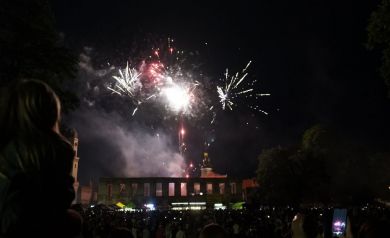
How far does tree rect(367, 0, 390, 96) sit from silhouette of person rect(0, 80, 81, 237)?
823 inches

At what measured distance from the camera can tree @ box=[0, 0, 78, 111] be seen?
19.3 m

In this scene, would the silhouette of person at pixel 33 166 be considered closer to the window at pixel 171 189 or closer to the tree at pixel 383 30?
the tree at pixel 383 30

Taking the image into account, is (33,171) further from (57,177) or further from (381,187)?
(381,187)

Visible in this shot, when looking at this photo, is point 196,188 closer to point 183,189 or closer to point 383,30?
point 183,189

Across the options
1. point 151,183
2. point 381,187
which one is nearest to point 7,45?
point 381,187

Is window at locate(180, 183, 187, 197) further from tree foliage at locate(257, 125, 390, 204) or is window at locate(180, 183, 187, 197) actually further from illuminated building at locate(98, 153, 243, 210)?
tree foliage at locate(257, 125, 390, 204)

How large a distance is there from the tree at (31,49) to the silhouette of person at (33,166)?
59.8 feet

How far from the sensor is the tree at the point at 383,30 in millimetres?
19828

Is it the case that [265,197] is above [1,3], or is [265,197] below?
below

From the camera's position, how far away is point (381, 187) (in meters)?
56.2

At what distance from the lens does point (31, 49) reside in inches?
774

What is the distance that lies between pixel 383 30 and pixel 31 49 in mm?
17792

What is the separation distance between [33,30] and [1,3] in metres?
2.15

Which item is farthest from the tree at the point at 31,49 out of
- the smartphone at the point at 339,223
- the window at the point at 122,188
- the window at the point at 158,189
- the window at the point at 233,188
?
the window at the point at 233,188
